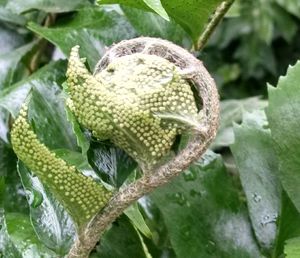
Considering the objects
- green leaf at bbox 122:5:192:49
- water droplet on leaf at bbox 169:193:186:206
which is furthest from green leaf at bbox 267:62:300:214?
green leaf at bbox 122:5:192:49

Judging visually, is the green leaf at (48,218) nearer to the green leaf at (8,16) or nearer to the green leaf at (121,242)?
the green leaf at (121,242)

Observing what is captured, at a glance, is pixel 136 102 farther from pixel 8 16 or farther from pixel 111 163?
pixel 8 16

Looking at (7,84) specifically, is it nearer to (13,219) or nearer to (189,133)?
(13,219)

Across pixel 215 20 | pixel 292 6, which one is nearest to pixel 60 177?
pixel 215 20

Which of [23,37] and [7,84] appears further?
[23,37]

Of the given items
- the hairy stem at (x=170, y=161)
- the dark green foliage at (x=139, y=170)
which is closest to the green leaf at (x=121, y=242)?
the dark green foliage at (x=139, y=170)

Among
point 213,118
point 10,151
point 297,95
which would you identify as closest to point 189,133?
point 213,118
